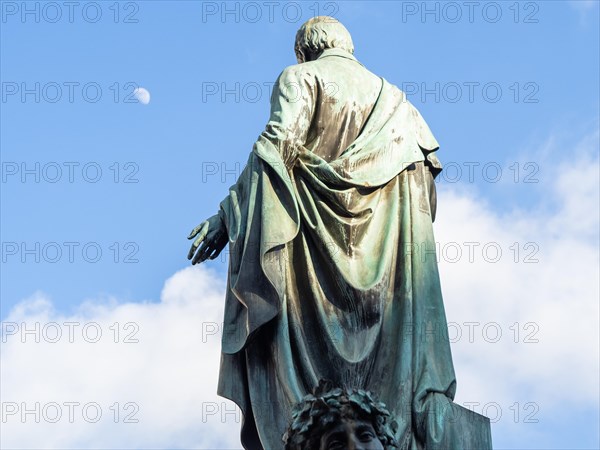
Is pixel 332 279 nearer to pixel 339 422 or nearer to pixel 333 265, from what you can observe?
pixel 333 265

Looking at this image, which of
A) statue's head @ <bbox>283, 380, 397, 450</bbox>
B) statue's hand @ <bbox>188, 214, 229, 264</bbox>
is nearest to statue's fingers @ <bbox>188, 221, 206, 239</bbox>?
statue's hand @ <bbox>188, 214, 229, 264</bbox>

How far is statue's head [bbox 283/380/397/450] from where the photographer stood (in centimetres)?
1282

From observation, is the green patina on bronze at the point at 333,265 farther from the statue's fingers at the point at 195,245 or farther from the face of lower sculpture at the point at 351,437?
the face of lower sculpture at the point at 351,437

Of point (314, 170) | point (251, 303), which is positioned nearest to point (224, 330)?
point (251, 303)

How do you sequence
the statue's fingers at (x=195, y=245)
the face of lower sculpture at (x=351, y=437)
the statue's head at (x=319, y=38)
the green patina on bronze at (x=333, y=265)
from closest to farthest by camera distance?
the face of lower sculpture at (x=351, y=437), the green patina on bronze at (x=333, y=265), the statue's fingers at (x=195, y=245), the statue's head at (x=319, y=38)

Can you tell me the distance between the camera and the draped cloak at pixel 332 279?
1588cm

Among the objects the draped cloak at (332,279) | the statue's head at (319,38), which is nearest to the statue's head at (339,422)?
the draped cloak at (332,279)

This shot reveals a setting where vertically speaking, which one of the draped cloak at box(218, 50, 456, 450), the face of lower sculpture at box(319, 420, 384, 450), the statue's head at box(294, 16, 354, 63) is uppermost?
the statue's head at box(294, 16, 354, 63)

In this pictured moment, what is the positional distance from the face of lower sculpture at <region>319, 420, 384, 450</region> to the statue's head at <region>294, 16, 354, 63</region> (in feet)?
19.3

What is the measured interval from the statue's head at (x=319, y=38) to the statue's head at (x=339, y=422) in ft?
17.9

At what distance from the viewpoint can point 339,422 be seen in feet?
42.3

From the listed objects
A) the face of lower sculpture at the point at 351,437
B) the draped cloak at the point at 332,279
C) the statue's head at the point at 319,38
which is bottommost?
the face of lower sculpture at the point at 351,437

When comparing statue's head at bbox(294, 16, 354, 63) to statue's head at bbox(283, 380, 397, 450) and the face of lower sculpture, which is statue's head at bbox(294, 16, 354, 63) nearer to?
statue's head at bbox(283, 380, 397, 450)

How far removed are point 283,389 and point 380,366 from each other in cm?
81
